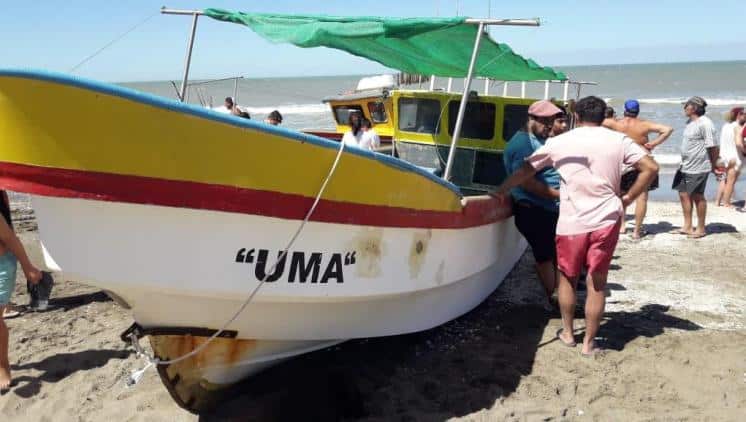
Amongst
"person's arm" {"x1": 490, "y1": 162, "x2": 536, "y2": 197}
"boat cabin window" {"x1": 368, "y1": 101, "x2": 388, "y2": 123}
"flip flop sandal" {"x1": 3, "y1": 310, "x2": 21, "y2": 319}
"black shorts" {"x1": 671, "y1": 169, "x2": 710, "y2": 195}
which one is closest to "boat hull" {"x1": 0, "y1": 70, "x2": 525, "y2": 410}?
"person's arm" {"x1": 490, "y1": 162, "x2": 536, "y2": 197}

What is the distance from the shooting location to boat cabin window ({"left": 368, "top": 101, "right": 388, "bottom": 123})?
1186 cm

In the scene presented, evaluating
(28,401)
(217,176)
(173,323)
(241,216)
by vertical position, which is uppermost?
(217,176)

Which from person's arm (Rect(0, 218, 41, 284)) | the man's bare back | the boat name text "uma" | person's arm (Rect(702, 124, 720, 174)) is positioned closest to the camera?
the boat name text "uma"

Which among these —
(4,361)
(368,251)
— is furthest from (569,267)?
(4,361)

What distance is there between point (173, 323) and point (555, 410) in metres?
2.27

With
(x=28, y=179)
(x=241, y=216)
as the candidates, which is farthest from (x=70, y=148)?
(x=241, y=216)

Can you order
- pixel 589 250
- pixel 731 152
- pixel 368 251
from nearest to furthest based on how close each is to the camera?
1. pixel 368 251
2. pixel 589 250
3. pixel 731 152

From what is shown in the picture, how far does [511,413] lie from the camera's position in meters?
3.52

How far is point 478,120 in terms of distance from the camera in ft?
19.0

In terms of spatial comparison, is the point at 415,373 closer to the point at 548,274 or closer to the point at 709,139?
the point at 548,274

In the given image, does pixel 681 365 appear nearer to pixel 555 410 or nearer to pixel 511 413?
pixel 555 410

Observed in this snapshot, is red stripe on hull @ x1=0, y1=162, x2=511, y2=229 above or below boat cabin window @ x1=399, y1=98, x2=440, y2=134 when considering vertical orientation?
below

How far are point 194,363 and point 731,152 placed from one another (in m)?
9.83

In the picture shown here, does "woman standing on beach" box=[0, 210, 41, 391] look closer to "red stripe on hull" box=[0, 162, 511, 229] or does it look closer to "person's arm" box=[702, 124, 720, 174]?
"red stripe on hull" box=[0, 162, 511, 229]
